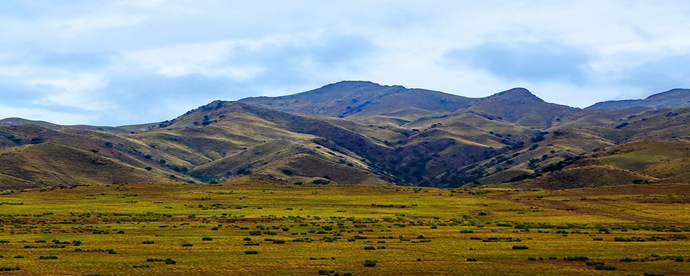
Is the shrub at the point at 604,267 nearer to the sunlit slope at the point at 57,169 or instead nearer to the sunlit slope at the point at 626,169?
the sunlit slope at the point at 626,169

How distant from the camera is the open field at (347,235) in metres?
38.7

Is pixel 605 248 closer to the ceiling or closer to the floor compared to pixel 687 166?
closer to the floor

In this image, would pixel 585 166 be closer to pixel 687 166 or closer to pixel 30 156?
pixel 687 166

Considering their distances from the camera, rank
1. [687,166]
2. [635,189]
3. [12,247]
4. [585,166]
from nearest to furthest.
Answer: [12,247]
[635,189]
[687,166]
[585,166]

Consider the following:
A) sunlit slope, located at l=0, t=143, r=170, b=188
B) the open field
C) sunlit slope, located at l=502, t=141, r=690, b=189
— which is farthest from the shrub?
sunlit slope, located at l=0, t=143, r=170, b=188

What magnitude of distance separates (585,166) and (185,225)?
5371 inches

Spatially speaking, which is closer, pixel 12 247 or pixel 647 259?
pixel 647 259

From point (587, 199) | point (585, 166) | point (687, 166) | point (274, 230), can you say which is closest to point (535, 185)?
point (585, 166)

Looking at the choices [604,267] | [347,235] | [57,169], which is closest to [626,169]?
[347,235]

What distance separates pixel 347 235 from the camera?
5731 centimetres

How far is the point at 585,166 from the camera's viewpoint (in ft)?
564

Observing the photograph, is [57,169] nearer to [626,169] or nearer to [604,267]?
[626,169]

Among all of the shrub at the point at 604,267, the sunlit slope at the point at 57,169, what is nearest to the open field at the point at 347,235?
the shrub at the point at 604,267

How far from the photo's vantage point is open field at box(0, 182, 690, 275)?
127 feet
